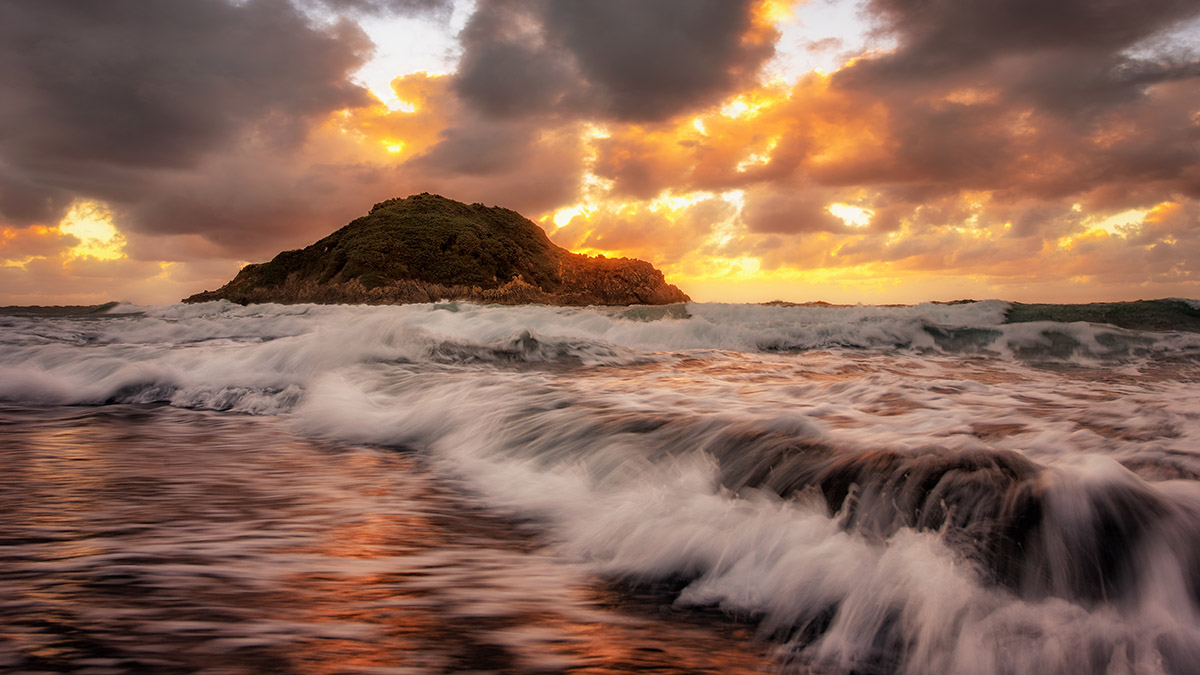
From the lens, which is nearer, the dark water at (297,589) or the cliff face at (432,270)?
the dark water at (297,589)

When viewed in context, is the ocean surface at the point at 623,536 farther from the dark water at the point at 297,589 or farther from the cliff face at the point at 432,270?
the cliff face at the point at 432,270

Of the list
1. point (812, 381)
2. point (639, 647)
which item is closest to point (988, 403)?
point (812, 381)

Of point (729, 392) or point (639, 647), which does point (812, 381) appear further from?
point (639, 647)

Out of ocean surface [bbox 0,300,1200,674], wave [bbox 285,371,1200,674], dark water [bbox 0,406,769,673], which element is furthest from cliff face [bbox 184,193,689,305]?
wave [bbox 285,371,1200,674]

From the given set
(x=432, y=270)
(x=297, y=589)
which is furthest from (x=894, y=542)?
(x=432, y=270)

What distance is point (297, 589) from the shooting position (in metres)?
2.00

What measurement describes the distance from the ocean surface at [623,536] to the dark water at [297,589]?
0.04 ft

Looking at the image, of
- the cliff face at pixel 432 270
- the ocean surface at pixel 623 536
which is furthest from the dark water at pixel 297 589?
the cliff face at pixel 432 270

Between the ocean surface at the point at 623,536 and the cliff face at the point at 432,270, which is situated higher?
the cliff face at the point at 432,270

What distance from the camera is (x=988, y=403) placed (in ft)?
15.3

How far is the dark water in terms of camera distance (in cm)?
158

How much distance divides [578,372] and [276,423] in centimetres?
335

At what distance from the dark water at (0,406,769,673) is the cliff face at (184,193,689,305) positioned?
63.1 metres

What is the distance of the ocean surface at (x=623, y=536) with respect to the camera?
166cm
